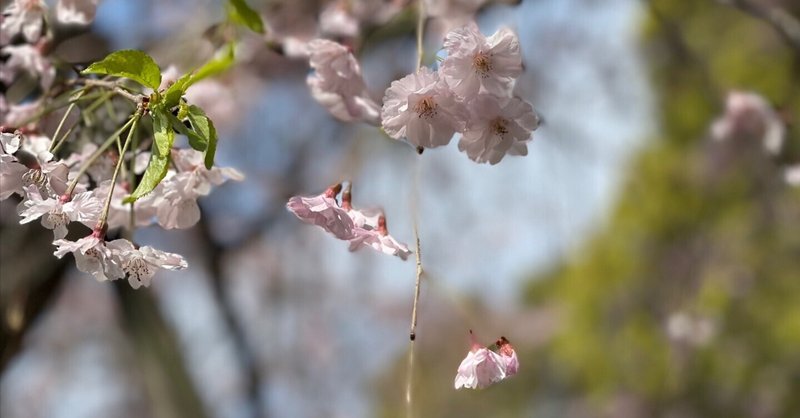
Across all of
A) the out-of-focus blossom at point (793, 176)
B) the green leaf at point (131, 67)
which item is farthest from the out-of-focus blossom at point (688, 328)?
the green leaf at point (131, 67)

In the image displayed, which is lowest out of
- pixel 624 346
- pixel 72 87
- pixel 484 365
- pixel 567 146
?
pixel 72 87

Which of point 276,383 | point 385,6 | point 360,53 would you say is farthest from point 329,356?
point 360,53

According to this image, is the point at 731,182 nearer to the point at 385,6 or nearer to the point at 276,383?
the point at 276,383

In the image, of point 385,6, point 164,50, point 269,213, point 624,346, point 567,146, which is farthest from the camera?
point 624,346

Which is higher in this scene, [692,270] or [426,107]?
[692,270]

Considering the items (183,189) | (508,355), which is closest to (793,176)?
(508,355)

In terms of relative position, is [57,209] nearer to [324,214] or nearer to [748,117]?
[324,214]

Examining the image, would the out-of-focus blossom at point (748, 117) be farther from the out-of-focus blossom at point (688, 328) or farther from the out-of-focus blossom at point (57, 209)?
the out-of-focus blossom at point (57, 209)
